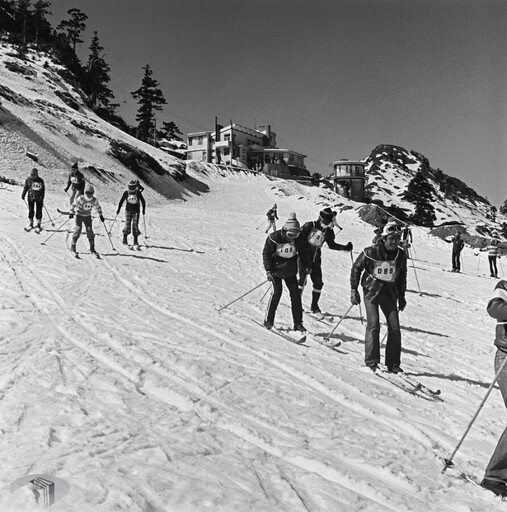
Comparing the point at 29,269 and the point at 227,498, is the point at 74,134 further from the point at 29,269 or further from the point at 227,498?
the point at 227,498

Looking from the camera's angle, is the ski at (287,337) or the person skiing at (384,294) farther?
the ski at (287,337)

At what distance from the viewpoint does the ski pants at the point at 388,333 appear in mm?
6457

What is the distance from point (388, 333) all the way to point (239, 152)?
69.6 meters

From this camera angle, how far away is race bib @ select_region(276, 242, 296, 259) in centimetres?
780

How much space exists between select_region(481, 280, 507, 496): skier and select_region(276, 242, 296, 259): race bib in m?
3.95

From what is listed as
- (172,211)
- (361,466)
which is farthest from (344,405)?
(172,211)

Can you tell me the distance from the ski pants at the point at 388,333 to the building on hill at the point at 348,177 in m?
67.3

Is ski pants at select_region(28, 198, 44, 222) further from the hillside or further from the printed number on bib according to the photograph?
the printed number on bib

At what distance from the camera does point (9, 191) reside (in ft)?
74.7

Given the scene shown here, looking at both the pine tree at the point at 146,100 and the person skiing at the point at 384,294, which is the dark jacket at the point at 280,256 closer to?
the person skiing at the point at 384,294

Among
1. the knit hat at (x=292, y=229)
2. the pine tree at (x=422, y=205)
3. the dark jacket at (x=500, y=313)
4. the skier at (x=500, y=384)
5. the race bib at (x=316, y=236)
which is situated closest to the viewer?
the skier at (x=500, y=384)

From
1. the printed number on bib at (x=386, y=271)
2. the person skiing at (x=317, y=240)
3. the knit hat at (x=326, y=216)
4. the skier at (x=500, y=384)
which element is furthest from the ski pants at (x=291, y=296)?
the skier at (x=500, y=384)

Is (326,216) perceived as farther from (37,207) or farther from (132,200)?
(37,207)
